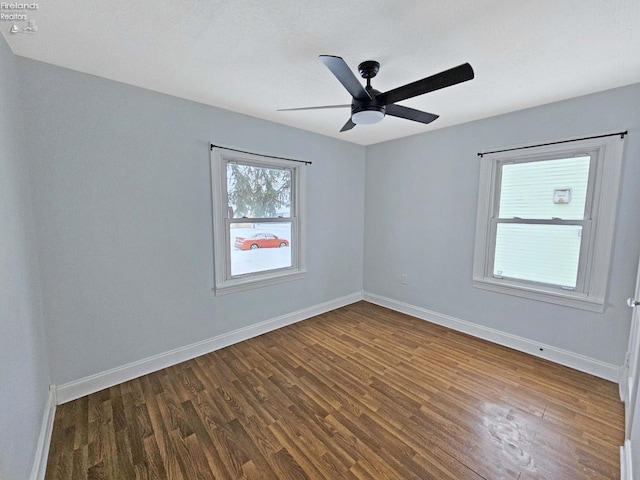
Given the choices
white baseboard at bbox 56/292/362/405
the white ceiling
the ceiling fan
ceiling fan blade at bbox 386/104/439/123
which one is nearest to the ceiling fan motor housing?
the ceiling fan

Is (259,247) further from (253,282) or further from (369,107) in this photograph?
(369,107)

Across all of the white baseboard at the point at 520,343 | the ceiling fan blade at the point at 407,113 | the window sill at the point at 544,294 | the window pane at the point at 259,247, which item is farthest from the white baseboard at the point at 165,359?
the ceiling fan blade at the point at 407,113

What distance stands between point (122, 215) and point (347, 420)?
7.61ft

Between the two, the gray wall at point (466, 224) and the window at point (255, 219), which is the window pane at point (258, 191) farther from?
the gray wall at point (466, 224)

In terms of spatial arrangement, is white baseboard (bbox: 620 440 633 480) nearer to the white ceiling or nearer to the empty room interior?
the empty room interior

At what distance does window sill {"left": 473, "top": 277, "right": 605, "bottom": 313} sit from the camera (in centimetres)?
233

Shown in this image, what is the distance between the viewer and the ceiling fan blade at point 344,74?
4.30 ft

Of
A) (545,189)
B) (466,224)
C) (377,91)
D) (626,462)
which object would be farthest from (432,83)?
(626,462)

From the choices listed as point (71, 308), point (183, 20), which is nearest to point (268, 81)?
point (183, 20)

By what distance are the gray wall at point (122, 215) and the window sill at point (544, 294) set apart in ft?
8.67

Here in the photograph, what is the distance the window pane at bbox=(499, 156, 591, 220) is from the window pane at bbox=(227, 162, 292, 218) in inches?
96.1

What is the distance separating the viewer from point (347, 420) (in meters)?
1.83

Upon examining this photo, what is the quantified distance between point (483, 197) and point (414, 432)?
7.92ft

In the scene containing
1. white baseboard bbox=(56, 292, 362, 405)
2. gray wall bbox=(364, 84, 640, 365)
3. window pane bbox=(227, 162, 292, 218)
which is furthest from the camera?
window pane bbox=(227, 162, 292, 218)
